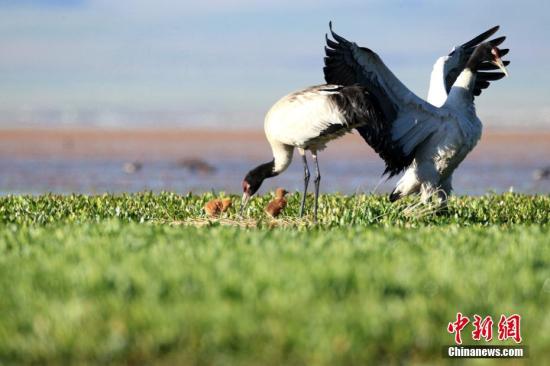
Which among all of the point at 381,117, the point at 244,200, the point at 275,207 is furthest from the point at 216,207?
the point at 381,117

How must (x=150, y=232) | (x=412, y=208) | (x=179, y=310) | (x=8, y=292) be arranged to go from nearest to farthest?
(x=179, y=310), (x=8, y=292), (x=150, y=232), (x=412, y=208)

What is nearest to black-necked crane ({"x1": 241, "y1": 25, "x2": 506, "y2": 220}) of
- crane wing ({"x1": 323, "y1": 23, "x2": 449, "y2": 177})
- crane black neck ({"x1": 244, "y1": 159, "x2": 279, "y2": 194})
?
crane wing ({"x1": 323, "y1": 23, "x2": 449, "y2": 177})

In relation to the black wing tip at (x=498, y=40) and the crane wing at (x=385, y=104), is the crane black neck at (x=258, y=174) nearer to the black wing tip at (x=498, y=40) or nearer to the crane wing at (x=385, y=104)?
the crane wing at (x=385, y=104)

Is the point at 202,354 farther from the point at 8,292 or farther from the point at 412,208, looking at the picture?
the point at 412,208

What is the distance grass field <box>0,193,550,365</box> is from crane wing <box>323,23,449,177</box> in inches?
82.3

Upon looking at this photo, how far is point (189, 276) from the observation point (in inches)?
232

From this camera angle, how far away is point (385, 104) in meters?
10.4

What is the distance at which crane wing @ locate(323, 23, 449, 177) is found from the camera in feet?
32.8

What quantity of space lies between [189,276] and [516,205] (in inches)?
303

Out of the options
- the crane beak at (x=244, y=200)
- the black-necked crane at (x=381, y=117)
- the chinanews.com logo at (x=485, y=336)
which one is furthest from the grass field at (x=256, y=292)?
the crane beak at (x=244, y=200)

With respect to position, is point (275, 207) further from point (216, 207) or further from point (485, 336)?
point (485, 336)

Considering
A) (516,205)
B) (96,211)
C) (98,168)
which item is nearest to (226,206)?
(96,211)

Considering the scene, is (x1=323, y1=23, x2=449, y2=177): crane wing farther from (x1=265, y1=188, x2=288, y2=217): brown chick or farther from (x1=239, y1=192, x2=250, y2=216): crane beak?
(x1=239, y1=192, x2=250, y2=216): crane beak

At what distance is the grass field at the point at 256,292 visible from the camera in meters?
4.84
